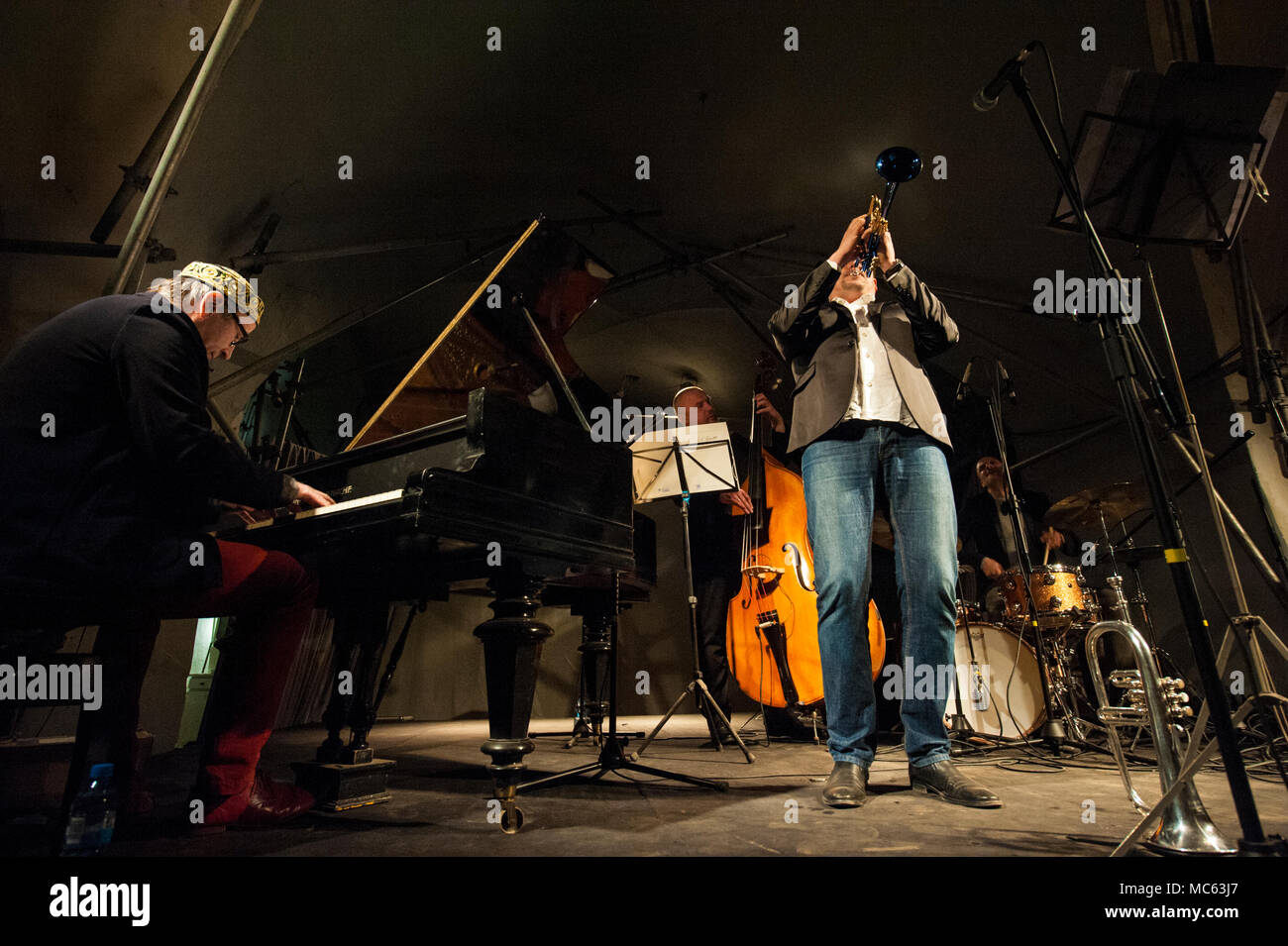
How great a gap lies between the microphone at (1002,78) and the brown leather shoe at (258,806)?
2.56 meters

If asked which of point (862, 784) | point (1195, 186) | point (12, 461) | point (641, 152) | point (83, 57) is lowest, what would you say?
point (862, 784)

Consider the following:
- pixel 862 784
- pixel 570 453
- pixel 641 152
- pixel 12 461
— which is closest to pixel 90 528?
pixel 12 461

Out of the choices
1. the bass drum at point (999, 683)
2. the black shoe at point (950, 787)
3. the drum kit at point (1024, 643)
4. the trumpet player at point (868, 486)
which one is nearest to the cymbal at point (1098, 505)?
the drum kit at point (1024, 643)

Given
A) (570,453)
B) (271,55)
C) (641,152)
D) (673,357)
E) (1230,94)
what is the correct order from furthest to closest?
(673,357), (641,152), (271,55), (1230,94), (570,453)

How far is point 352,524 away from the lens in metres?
1.55

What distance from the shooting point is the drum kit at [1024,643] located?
3072 millimetres

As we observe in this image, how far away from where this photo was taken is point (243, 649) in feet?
5.83

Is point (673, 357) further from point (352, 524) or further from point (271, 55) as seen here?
point (352, 524)

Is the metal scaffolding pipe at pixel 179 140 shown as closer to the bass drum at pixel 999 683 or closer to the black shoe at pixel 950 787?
the black shoe at pixel 950 787

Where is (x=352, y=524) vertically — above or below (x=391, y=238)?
below

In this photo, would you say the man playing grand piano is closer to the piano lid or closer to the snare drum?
the piano lid

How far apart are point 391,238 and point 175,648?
2.81 meters

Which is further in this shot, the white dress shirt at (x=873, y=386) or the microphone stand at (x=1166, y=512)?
the white dress shirt at (x=873, y=386)

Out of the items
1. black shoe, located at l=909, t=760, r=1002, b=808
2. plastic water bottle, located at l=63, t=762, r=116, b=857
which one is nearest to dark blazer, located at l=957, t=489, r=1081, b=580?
black shoe, located at l=909, t=760, r=1002, b=808
